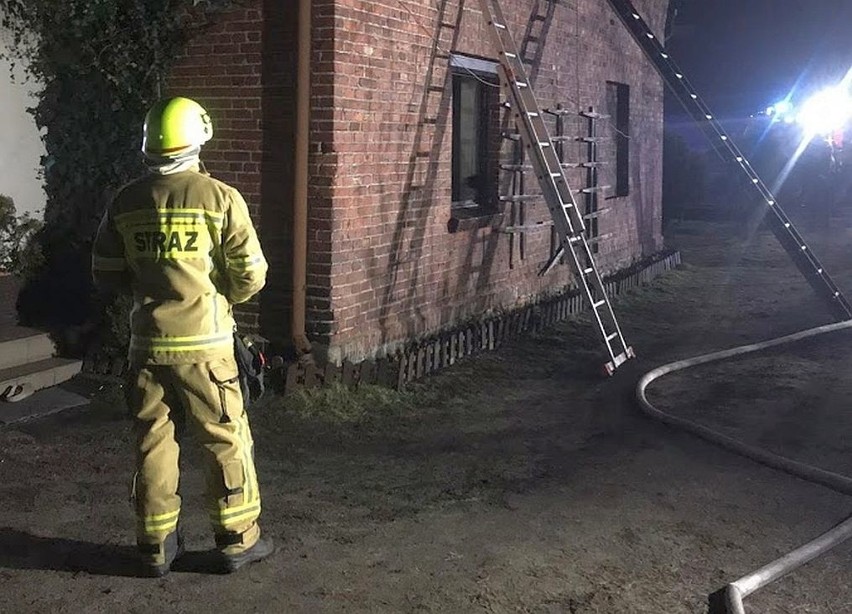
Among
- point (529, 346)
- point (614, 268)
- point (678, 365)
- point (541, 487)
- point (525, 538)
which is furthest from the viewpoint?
point (614, 268)

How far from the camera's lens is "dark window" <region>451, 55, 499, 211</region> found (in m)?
8.88

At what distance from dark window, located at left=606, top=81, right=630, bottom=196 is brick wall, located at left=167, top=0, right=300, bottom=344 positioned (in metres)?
6.98

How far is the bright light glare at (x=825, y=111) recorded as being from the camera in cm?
2548

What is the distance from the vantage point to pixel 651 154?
14.4 metres

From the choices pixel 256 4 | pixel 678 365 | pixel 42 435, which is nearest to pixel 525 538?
pixel 42 435

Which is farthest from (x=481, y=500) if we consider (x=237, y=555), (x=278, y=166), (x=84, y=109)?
(x=84, y=109)

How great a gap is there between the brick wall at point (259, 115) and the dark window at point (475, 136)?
2.33 meters

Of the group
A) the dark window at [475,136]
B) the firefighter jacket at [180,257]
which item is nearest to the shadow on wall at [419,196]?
the dark window at [475,136]

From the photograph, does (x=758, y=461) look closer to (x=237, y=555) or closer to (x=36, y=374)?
(x=237, y=555)

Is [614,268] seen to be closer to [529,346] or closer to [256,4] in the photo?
[529,346]

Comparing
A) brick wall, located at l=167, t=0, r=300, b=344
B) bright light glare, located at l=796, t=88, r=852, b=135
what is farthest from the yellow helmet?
bright light glare, located at l=796, t=88, r=852, b=135

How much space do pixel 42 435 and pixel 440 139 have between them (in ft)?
13.8

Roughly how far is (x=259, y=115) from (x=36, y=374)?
2.47m

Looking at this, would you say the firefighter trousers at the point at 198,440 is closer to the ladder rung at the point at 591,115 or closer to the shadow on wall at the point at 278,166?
the shadow on wall at the point at 278,166
